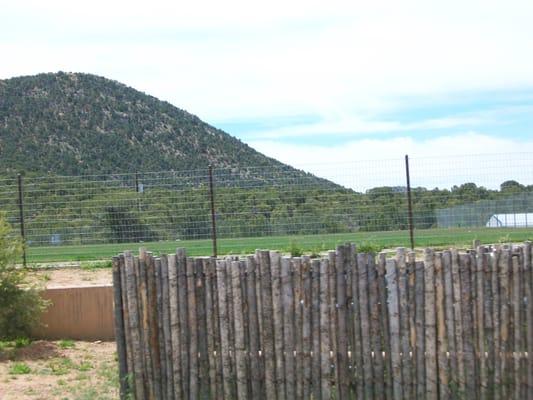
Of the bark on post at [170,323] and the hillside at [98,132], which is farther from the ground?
the hillside at [98,132]

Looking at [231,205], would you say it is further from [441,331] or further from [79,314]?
[441,331]

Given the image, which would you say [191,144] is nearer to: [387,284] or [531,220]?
[531,220]

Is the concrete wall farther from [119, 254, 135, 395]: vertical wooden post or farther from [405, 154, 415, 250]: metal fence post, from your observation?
[405, 154, 415, 250]: metal fence post

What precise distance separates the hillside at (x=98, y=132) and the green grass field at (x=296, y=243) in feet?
89.9

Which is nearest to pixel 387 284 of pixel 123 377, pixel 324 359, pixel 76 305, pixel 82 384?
pixel 324 359

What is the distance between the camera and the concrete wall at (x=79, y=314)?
39.5ft

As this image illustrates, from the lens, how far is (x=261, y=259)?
7.79 meters

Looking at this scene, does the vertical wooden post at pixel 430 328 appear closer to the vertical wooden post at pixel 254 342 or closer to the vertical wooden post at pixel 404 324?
the vertical wooden post at pixel 404 324

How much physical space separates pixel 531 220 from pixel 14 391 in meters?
10.8

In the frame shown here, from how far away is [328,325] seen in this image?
7652 mm

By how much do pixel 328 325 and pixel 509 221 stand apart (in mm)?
9976

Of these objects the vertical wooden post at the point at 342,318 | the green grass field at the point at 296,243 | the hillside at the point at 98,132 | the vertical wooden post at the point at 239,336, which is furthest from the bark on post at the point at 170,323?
the hillside at the point at 98,132

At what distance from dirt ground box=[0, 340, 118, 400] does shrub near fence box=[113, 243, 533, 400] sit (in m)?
1.16

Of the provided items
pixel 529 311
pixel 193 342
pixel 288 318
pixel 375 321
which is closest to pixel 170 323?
pixel 193 342
